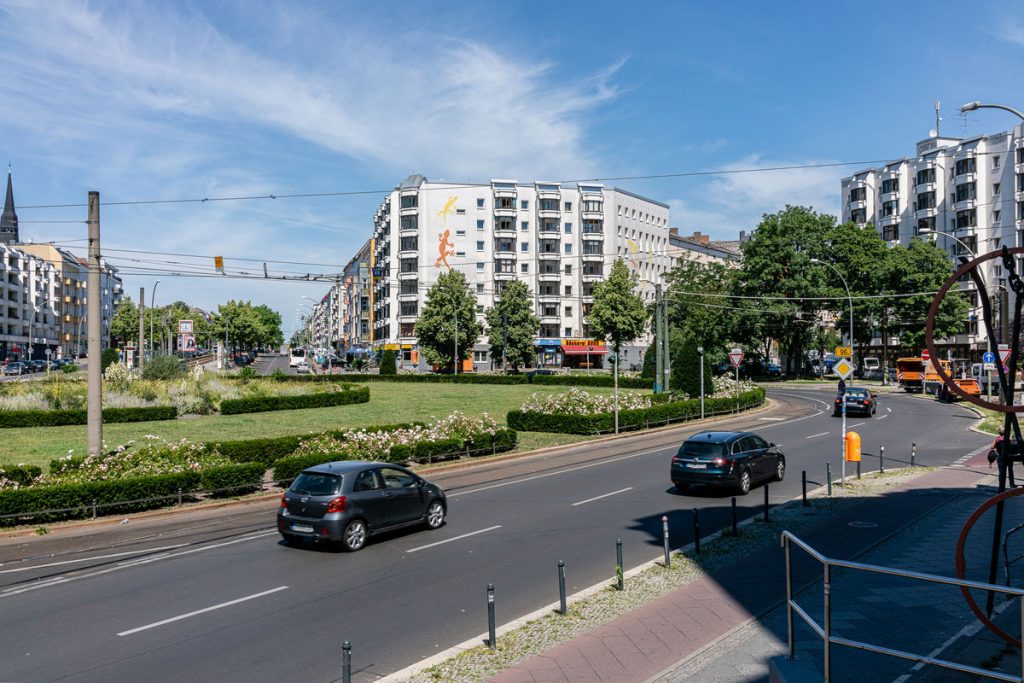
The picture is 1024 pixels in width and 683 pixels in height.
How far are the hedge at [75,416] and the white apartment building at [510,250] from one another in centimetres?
5569

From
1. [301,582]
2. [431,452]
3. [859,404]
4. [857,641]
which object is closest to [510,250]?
[859,404]

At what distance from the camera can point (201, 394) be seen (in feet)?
140

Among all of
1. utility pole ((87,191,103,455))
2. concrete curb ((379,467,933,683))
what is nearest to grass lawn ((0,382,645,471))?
utility pole ((87,191,103,455))

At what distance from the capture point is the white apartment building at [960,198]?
77.8 meters

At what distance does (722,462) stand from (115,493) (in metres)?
14.0

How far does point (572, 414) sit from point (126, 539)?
68.4ft

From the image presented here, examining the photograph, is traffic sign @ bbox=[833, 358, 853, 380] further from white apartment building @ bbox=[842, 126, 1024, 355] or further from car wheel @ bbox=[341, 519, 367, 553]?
white apartment building @ bbox=[842, 126, 1024, 355]

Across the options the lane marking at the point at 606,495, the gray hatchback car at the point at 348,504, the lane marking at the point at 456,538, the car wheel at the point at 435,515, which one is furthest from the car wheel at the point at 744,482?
the gray hatchback car at the point at 348,504

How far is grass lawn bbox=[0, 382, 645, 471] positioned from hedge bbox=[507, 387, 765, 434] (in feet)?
2.19

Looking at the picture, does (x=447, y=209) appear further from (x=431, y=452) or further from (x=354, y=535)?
(x=354, y=535)

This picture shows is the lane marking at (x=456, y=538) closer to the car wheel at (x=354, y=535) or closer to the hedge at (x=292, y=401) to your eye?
the car wheel at (x=354, y=535)

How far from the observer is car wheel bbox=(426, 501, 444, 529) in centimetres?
1544

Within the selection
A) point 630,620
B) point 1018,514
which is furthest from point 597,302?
point 630,620

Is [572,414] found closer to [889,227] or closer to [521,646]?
[521,646]
